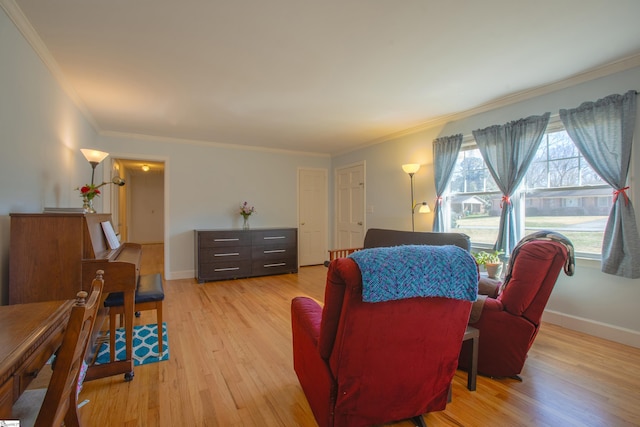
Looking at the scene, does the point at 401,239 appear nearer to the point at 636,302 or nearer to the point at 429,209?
the point at 429,209

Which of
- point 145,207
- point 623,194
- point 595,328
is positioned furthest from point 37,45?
point 145,207

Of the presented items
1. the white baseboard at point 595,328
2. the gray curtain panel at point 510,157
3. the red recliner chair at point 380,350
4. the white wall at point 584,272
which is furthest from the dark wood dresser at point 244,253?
the white baseboard at point 595,328

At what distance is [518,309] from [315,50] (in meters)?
2.34

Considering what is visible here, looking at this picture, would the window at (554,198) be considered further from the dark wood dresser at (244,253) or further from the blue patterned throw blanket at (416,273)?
the dark wood dresser at (244,253)

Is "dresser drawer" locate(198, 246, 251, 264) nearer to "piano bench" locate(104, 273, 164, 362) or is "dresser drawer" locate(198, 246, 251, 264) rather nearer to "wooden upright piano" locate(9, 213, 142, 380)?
"piano bench" locate(104, 273, 164, 362)

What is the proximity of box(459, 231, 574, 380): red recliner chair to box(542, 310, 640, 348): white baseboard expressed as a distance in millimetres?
1118

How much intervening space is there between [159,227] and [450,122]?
30.3ft

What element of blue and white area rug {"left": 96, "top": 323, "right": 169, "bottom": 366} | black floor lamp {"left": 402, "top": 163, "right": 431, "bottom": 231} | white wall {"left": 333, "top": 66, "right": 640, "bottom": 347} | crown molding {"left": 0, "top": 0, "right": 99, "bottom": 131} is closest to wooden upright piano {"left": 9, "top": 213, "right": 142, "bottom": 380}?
blue and white area rug {"left": 96, "top": 323, "right": 169, "bottom": 366}

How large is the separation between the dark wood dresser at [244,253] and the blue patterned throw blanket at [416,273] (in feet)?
12.6

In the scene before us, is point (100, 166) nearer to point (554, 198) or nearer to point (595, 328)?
point (554, 198)

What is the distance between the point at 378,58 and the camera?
2.29 m

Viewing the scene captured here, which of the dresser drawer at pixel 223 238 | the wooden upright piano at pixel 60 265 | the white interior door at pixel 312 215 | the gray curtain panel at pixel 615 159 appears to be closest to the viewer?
the wooden upright piano at pixel 60 265

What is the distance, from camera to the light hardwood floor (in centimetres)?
158

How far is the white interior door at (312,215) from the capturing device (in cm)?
588
